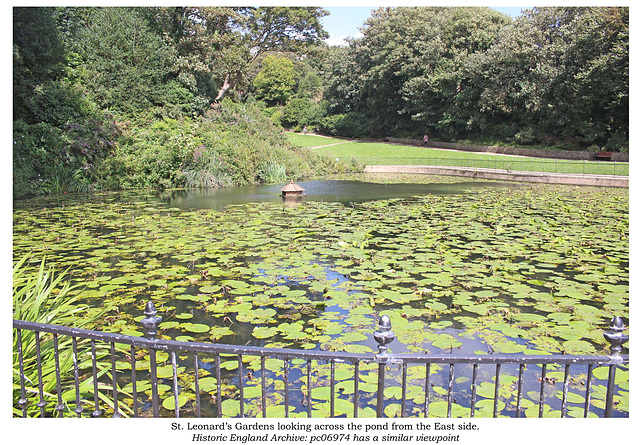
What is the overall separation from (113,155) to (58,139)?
2.12m

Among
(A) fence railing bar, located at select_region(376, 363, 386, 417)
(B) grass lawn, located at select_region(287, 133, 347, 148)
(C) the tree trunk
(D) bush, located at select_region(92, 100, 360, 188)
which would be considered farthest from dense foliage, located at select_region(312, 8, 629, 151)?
(A) fence railing bar, located at select_region(376, 363, 386, 417)

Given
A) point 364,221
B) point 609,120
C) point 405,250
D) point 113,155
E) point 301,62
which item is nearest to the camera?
point 405,250

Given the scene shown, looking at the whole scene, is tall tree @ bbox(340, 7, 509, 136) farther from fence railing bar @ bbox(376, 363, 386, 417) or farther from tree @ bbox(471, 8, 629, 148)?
fence railing bar @ bbox(376, 363, 386, 417)

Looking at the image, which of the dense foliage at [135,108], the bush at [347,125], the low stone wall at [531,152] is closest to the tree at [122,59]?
the dense foliage at [135,108]

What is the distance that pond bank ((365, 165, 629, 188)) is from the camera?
2044 cm

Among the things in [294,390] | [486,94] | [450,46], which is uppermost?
[450,46]

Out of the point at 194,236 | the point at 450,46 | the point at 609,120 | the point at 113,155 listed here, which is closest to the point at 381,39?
the point at 450,46

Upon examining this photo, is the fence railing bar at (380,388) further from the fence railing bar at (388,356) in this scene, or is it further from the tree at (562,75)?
the tree at (562,75)

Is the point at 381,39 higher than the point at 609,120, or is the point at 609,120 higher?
the point at 381,39

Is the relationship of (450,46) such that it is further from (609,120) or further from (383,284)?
(383,284)

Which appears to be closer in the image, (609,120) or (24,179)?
(24,179)

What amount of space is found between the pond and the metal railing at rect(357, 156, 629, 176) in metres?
9.86

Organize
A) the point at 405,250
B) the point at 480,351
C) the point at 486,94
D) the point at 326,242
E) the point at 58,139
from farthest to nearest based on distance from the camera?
the point at 486,94
the point at 58,139
the point at 326,242
the point at 405,250
the point at 480,351

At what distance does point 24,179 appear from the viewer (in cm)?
1600
